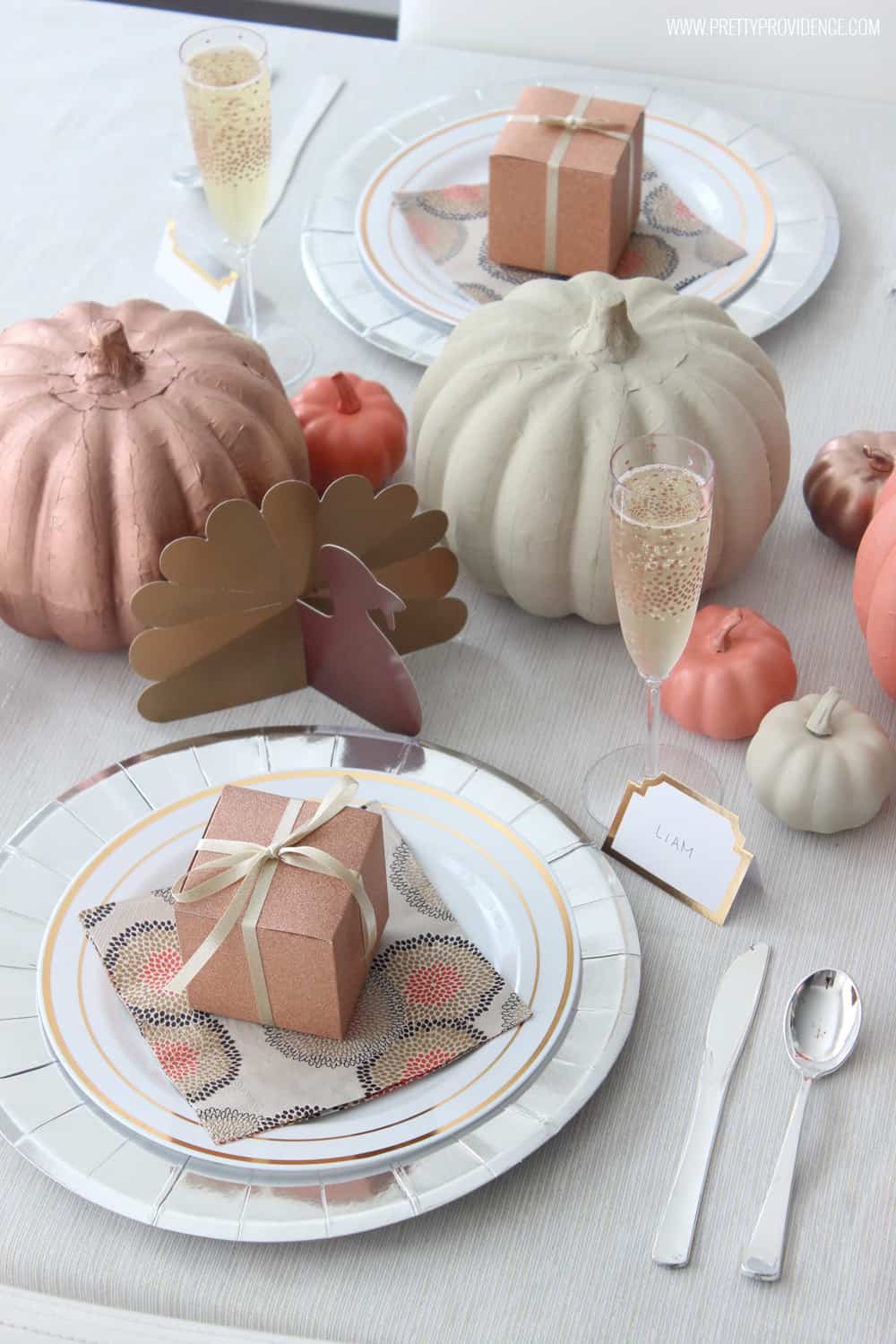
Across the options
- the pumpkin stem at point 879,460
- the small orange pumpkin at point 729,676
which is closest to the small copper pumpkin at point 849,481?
the pumpkin stem at point 879,460

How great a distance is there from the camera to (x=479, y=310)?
3.96 ft

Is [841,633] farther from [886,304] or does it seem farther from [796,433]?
[886,304]

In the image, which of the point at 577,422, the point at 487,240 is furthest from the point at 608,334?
the point at 487,240

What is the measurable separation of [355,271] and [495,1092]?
964mm

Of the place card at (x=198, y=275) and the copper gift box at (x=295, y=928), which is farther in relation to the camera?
the place card at (x=198, y=275)

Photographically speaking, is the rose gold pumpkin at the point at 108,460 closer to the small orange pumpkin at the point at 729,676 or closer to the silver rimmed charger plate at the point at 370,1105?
the silver rimmed charger plate at the point at 370,1105

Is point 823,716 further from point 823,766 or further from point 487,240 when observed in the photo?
point 487,240

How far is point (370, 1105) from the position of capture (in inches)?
34.3

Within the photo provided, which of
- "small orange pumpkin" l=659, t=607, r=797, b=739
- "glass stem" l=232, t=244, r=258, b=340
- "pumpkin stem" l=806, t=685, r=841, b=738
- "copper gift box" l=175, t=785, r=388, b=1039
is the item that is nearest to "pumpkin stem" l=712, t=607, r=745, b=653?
"small orange pumpkin" l=659, t=607, r=797, b=739

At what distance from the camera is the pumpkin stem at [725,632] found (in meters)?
1.11

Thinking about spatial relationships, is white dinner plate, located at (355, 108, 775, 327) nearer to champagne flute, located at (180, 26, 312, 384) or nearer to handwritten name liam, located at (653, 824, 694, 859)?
champagne flute, located at (180, 26, 312, 384)

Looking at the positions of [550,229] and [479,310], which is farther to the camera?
[550,229]

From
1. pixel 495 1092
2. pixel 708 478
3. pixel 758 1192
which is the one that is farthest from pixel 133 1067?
pixel 708 478

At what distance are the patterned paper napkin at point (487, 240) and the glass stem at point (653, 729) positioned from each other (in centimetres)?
56
